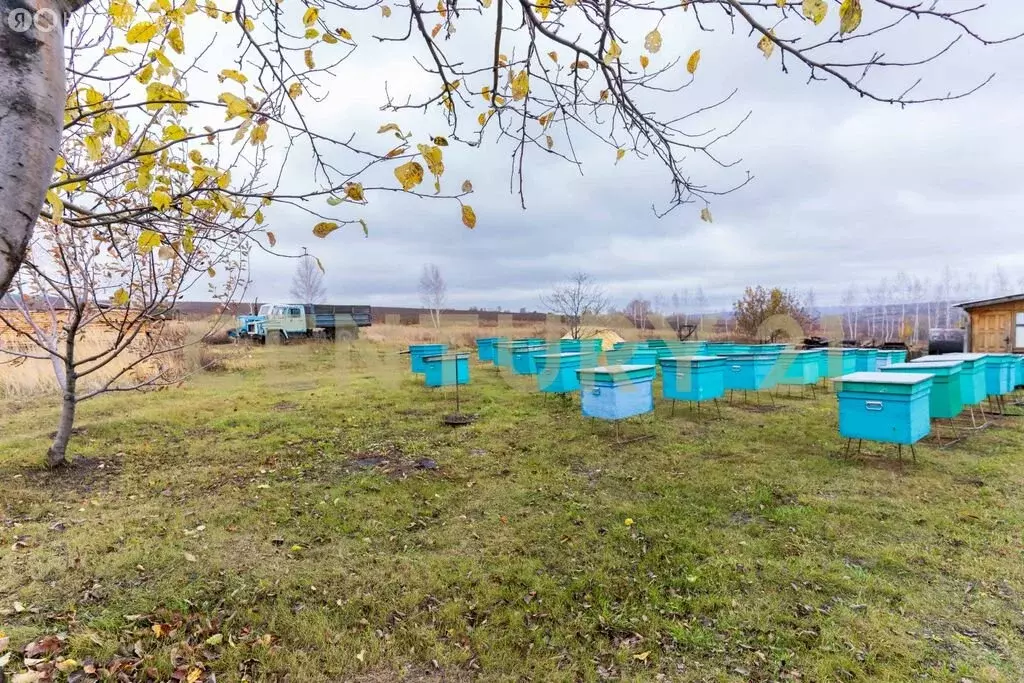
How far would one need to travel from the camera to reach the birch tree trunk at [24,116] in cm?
106

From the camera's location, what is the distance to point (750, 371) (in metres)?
8.76

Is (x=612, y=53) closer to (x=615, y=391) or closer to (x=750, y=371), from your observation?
(x=615, y=391)

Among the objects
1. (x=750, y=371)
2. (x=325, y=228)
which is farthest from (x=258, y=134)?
(x=750, y=371)

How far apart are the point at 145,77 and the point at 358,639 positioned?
2894 millimetres

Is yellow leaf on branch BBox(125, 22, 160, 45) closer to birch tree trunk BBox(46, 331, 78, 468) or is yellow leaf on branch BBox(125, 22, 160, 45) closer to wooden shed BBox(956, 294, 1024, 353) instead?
birch tree trunk BBox(46, 331, 78, 468)

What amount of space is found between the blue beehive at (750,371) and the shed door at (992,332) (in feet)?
28.2

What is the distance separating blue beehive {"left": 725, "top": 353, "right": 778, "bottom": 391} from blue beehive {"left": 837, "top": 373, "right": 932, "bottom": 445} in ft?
10.6

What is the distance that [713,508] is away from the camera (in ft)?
14.8

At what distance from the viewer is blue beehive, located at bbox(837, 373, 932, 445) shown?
494 centimetres

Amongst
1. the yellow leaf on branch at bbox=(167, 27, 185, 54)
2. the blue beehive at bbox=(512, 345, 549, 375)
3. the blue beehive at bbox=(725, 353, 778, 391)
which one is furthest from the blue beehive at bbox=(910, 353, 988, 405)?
the yellow leaf on branch at bbox=(167, 27, 185, 54)

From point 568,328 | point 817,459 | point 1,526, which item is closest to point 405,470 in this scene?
point 1,526

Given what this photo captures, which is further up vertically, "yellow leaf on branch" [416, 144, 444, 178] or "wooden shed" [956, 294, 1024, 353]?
"yellow leaf on branch" [416, 144, 444, 178]

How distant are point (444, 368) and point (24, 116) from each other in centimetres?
908

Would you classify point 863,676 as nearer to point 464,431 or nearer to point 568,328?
point 464,431
